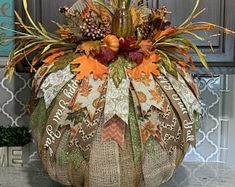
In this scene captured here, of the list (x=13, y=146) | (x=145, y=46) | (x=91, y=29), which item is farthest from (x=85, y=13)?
(x=13, y=146)

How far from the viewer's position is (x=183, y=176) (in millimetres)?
1223

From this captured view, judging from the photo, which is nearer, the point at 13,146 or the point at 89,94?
the point at 89,94

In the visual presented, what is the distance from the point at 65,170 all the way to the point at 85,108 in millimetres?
144

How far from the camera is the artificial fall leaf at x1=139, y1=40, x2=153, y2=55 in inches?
34.3

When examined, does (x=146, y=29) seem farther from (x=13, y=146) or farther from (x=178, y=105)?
(x=13, y=146)

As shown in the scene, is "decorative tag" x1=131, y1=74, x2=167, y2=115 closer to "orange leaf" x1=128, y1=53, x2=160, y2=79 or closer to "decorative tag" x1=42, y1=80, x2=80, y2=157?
"orange leaf" x1=128, y1=53, x2=160, y2=79

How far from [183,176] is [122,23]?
0.55 m

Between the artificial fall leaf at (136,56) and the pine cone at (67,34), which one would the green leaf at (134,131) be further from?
the pine cone at (67,34)

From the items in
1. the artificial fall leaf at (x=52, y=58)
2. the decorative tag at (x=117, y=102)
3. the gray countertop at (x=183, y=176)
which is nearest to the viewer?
the decorative tag at (x=117, y=102)

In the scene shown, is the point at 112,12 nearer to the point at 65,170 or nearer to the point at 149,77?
the point at 149,77

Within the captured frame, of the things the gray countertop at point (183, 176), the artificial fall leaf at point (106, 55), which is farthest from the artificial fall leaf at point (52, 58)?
the gray countertop at point (183, 176)

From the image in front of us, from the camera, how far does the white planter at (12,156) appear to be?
1.26 metres

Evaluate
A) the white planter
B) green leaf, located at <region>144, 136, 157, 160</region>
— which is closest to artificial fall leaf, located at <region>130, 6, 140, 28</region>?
green leaf, located at <region>144, 136, 157, 160</region>

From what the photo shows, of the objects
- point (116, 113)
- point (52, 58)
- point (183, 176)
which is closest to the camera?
point (116, 113)
